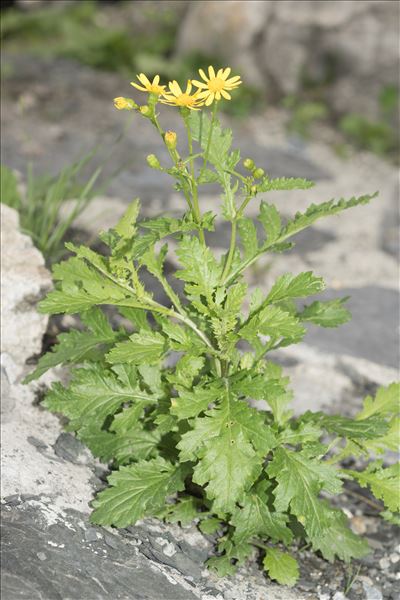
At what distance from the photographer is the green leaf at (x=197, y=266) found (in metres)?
2.45

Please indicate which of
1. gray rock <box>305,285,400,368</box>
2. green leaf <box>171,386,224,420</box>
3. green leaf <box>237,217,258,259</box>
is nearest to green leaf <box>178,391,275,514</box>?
green leaf <box>171,386,224,420</box>

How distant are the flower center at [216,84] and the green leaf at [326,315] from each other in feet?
2.76

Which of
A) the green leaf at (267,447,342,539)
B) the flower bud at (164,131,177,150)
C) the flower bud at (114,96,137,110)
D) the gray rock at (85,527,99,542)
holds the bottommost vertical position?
the gray rock at (85,527,99,542)

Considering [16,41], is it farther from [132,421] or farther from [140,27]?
[132,421]

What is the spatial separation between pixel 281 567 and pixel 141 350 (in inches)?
30.9

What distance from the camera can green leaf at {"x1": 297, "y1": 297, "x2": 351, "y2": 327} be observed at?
2.81 m

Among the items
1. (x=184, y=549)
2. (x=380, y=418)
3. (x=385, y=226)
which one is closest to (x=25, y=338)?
(x=184, y=549)

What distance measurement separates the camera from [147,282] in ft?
13.2

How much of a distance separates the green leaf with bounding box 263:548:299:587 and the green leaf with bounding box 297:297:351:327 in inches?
28.4

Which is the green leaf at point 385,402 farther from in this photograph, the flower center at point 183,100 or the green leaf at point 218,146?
the flower center at point 183,100

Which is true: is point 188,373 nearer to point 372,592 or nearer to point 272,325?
point 272,325

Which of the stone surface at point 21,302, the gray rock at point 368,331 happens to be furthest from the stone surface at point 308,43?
the stone surface at point 21,302

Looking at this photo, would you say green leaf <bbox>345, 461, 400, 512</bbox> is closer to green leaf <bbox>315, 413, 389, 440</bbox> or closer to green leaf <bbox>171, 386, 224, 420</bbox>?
green leaf <bbox>315, 413, 389, 440</bbox>

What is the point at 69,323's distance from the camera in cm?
359
